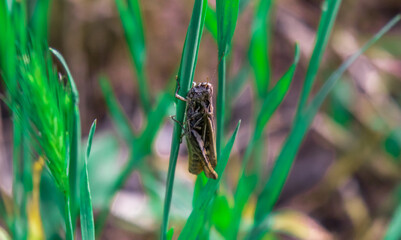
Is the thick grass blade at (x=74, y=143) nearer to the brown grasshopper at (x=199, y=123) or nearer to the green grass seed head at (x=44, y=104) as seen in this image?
the green grass seed head at (x=44, y=104)

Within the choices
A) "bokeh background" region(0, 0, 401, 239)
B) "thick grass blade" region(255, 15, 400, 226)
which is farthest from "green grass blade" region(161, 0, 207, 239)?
"bokeh background" region(0, 0, 401, 239)

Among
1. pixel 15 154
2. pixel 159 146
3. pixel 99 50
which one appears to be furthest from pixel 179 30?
pixel 15 154

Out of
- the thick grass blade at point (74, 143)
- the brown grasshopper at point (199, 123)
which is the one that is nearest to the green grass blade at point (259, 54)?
the brown grasshopper at point (199, 123)

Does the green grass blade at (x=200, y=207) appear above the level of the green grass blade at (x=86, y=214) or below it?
above

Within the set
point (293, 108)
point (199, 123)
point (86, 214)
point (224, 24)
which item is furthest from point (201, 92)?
point (293, 108)

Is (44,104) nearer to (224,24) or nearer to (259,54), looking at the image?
(224,24)

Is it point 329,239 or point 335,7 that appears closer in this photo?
point 335,7

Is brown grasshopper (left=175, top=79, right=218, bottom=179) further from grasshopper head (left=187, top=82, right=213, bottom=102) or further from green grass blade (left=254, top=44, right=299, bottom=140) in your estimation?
green grass blade (left=254, top=44, right=299, bottom=140)

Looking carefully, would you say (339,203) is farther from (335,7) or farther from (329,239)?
(335,7)
